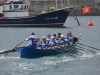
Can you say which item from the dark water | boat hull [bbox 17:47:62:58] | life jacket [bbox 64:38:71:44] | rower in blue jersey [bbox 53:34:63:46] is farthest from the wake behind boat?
boat hull [bbox 17:47:62:58]

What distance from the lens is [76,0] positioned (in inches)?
4038

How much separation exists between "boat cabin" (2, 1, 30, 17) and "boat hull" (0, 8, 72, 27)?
28.5 inches

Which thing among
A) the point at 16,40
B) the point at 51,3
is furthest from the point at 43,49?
the point at 51,3

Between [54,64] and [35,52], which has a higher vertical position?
[35,52]

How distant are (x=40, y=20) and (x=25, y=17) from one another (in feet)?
6.92

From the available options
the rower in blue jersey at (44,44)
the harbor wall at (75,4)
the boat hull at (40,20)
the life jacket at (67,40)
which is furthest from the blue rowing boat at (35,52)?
the harbor wall at (75,4)

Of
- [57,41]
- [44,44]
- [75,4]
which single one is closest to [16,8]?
[57,41]

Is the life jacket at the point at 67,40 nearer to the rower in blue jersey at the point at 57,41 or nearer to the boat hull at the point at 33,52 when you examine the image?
the rower in blue jersey at the point at 57,41

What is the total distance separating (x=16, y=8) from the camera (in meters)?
67.3

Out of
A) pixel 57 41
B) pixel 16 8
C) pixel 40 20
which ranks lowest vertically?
pixel 40 20

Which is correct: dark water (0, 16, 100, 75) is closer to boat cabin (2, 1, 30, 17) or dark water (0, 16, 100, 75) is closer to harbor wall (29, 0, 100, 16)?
boat cabin (2, 1, 30, 17)

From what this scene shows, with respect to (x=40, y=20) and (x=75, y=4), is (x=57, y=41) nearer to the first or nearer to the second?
(x=40, y=20)

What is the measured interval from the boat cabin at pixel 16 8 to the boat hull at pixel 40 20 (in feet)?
2.38

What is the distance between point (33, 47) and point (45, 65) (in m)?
3.08
